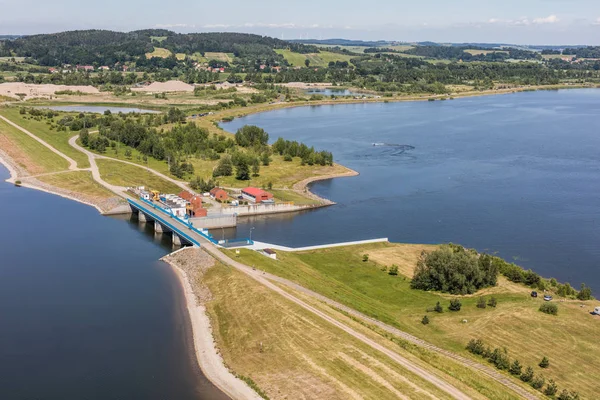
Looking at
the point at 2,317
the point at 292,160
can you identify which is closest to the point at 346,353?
the point at 2,317

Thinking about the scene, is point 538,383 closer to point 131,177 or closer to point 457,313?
point 457,313

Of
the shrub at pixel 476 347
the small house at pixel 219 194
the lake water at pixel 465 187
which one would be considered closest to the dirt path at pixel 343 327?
the shrub at pixel 476 347

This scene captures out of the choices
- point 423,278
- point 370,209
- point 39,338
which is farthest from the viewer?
point 370,209

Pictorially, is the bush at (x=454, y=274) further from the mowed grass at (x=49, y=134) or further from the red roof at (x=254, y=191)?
the mowed grass at (x=49, y=134)

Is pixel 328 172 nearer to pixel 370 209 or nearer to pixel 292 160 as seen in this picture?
pixel 292 160

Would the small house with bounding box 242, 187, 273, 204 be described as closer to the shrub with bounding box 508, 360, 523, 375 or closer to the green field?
the green field

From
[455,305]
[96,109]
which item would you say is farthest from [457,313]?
[96,109]
